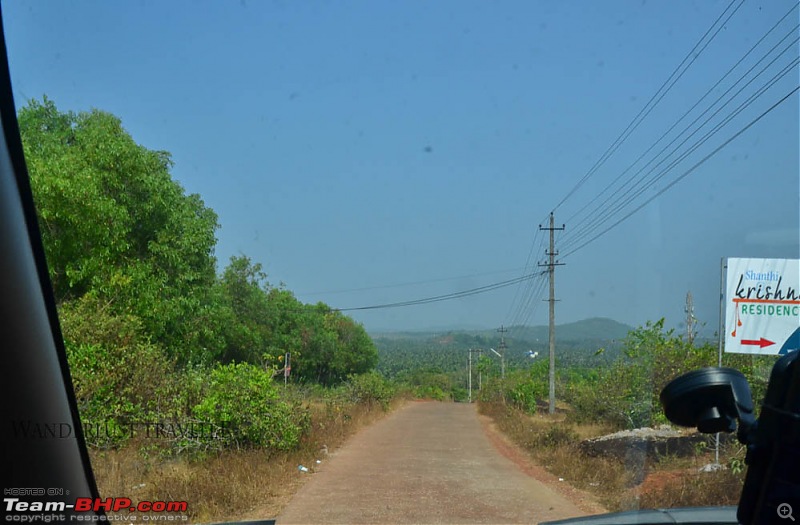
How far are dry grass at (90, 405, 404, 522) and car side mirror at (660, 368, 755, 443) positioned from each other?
557 centimetres

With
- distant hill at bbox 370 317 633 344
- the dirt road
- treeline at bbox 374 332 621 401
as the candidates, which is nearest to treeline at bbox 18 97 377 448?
the dirt road

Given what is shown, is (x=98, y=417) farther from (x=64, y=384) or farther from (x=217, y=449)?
(x=64, y=384)

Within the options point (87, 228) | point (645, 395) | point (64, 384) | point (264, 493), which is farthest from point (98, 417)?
point (645, 395)

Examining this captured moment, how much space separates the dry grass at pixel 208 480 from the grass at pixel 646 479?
3694 millimetres

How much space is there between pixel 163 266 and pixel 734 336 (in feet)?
36.6

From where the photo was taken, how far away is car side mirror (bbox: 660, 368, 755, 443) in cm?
197

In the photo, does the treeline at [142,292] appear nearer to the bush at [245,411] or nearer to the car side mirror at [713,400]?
the bush at [245,411]

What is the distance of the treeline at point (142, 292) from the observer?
1047 cm

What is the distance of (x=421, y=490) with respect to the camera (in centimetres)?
891

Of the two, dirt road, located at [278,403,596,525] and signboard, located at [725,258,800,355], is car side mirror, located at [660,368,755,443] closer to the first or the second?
dirt road, located at [278,403,596,525]

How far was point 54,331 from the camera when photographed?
141 inches

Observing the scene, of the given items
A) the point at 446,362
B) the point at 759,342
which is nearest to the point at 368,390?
the point at 759,342

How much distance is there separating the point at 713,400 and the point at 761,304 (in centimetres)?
751

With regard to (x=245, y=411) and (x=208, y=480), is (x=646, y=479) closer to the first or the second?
(x=208, y=480)
